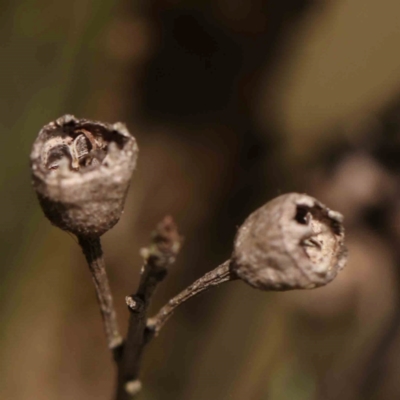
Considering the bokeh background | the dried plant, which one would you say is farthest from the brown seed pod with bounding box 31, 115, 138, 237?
the bokeh background

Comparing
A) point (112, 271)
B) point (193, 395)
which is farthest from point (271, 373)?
point (112, 271)

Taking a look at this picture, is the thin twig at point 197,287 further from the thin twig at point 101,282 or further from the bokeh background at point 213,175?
the bokeh background at point 213,175

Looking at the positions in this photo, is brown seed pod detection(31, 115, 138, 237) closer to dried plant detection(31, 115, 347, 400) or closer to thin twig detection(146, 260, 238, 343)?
dried plant detection(31, 115, 347, 400)

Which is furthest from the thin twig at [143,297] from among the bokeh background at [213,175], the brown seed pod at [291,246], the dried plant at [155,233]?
the bokeh background at [213,175]

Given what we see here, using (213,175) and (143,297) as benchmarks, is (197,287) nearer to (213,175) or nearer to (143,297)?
(143,297)

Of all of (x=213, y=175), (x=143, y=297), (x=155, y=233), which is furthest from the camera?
(x=213, y=175)

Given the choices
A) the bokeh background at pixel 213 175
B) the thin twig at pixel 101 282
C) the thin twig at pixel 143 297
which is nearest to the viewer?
the thin twig at pixel 143 297

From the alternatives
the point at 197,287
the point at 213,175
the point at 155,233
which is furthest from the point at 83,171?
the point at 213,175

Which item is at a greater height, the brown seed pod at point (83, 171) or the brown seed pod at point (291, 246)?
the brown seed pod at point (83, 171)
